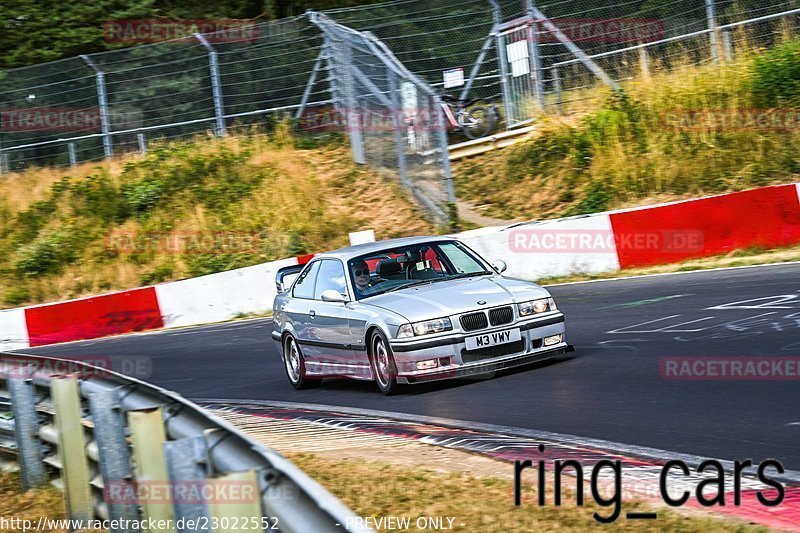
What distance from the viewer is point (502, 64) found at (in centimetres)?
2439

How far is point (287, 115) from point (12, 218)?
6735mm

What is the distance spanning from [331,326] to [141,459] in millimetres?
6261

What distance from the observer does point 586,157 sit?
21.8 meters

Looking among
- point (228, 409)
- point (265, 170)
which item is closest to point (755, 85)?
point (265, 170)

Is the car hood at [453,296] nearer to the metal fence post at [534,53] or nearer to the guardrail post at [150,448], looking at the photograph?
the guardrail post at [150,448]

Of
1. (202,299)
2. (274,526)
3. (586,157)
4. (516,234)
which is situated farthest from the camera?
(586,157)

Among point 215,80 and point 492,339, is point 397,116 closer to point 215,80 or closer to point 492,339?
point 215,80

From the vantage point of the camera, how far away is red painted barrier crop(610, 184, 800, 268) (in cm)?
1623

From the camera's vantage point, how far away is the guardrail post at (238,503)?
134 inches

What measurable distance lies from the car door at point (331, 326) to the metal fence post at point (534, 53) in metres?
12.7

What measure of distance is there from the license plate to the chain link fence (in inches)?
407

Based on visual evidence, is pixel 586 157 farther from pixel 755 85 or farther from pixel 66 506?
pixel 66 506

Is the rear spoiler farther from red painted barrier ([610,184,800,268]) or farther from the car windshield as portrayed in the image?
red painted barrier ([610,184,800,268])

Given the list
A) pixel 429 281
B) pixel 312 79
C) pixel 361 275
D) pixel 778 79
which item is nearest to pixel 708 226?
pixel 778 79
